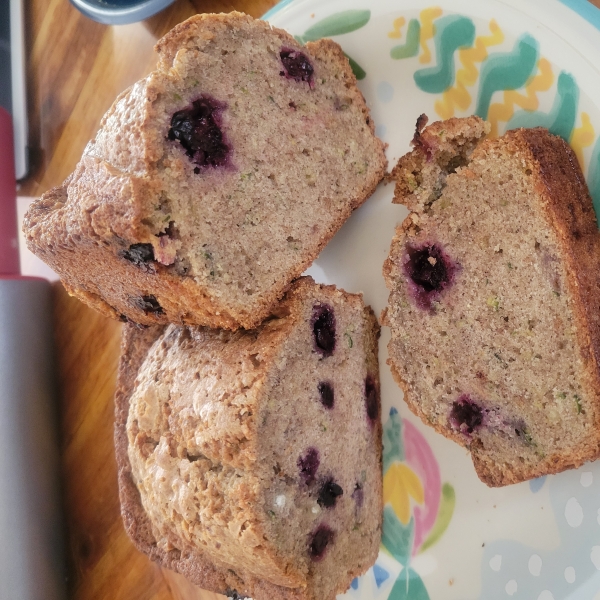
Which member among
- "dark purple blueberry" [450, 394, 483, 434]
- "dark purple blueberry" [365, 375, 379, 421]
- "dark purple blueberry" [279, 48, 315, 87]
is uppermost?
"dark purple blueberry" [279, 48, 315, 87]

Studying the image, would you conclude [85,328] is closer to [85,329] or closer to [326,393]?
[85,329]

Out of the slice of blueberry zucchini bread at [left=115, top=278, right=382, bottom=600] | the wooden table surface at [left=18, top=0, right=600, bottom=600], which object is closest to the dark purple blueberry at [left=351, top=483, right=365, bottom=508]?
the slice of blueberry zucchini bread at [left=115, top=278, right=382, bottom=600]

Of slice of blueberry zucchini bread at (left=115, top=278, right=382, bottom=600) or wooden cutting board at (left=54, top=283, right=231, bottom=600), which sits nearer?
slice of blueberry zucchini bread at (left=115, top=278, right=382, bottom=600)

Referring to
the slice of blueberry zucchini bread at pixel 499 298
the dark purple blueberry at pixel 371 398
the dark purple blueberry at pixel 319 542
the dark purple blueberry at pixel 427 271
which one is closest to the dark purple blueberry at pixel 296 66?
the slice of blueberry zucchini bread at pixel 499 298

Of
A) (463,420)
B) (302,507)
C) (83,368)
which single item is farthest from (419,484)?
(83,368)

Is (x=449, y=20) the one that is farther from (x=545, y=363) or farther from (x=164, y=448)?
(x=164, y=448)

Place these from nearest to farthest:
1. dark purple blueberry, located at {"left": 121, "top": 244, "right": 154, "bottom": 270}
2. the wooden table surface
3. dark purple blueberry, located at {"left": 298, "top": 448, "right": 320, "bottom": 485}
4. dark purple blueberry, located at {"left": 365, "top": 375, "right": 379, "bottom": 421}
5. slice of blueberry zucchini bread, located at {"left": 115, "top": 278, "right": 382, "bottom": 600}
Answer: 1. dark purple blueberry, located at {"left": 121, "top": 244, "right": 154, "bottom": 270}
2. slice of blueberry zucchini bread, located at {"left": 115, "top": 278, "right": 382, "bottom": 600}
3. dark purple blueberry, located at {"left": 298, "top": 448, "right": 320, "bottom": 485}
4. dark purple blueberry, located at {"left": 365, "top": 375, "right": 379, "bottom": 421}
5. the wooden table surface

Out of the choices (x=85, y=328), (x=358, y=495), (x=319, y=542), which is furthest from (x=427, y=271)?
(x=85, y=328)

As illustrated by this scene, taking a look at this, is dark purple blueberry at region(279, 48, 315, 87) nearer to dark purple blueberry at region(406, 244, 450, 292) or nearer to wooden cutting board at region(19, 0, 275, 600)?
dark purple blueberry at region(406, 244, 450, 292)

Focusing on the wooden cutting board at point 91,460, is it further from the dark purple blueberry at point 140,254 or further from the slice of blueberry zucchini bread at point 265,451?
the dark purple blueberry at point 140,254
